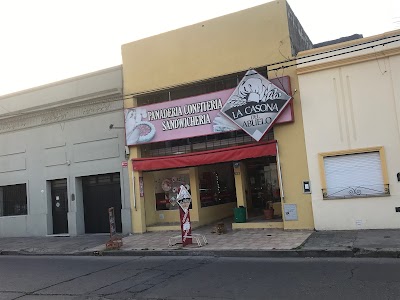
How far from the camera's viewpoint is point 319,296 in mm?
6129

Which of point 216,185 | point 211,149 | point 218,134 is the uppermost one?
point 218,134

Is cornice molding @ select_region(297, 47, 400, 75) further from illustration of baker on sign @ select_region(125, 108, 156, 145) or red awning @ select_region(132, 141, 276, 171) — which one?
illustration of baker on sign @ select_region(125, 108, 156, 145)

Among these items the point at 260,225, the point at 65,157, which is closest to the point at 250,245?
the point at 260,225

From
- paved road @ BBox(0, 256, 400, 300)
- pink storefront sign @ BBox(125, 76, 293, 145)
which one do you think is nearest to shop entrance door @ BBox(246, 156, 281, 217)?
pink storefront sign @ BBox(125, 76, 293, 145)

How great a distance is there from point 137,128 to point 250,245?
688 cm

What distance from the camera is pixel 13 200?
736 inches

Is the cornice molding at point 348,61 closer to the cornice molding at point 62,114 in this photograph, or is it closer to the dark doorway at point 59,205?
the cornice molding at point 62,114

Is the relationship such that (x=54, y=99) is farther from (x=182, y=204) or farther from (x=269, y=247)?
(x=269, y=247)

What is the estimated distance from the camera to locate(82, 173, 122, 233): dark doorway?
54.2 ft

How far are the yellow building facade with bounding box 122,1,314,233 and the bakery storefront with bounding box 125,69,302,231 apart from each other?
0.04 meters

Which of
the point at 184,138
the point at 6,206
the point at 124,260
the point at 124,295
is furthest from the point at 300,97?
the point at 6,206

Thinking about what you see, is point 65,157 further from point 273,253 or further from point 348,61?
point 348,61

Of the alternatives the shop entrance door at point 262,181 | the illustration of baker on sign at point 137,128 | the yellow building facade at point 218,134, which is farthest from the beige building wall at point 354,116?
the illustration of baker on sign at point 137,128

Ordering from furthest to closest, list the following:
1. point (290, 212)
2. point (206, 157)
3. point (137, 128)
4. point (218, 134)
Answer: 1. point (137, 128)
2. point (218, 134)
3. point (206, 157)
4. point (290, 212)
